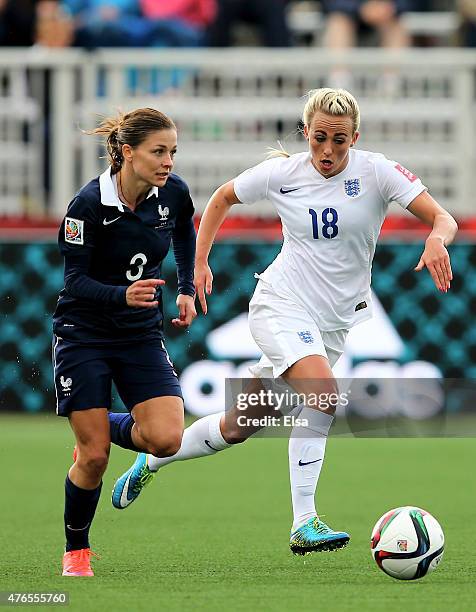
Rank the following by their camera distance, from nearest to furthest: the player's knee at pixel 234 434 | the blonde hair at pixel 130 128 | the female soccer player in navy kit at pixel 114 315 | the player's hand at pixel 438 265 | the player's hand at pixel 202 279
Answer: the player's hand at pixel 438 265 → the female soccer player in navy kit at pixel 114 315 → the blonde hair at pixel 130 128 → the player's hand at pixel 202 279 → the player's knee at pixel 234 434

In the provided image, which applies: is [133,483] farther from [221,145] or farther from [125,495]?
[221,145]

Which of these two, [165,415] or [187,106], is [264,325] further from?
[187,106]

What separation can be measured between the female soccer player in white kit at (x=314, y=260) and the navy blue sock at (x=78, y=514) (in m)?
0.99

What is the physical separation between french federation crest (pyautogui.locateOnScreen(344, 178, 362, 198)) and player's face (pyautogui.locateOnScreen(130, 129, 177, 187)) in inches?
40.7

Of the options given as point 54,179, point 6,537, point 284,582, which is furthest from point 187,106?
point 284,582

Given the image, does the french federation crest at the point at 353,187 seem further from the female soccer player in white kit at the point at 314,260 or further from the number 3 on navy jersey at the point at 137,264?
the number 3 on navy jersey at the point at 137,264

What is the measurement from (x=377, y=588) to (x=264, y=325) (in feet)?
5.62

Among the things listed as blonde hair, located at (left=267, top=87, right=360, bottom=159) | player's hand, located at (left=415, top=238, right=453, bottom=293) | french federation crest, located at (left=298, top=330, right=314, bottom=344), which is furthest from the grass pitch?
blonde hair, located at (left=267, top=87, right=360, bottom=159)

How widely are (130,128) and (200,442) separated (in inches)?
72.1

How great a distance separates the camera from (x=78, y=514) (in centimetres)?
660

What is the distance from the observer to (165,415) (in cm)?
678

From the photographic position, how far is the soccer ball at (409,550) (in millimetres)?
6297

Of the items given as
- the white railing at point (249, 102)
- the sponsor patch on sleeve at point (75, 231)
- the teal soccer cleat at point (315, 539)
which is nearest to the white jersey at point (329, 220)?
the teal soccer cleat at point (315, 539)

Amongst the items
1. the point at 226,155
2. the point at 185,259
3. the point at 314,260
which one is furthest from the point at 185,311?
the point at 226,155
